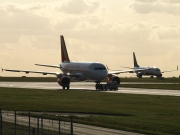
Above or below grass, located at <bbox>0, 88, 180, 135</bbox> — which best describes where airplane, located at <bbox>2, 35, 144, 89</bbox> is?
above

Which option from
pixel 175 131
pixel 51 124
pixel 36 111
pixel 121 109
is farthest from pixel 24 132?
pixel 121 109

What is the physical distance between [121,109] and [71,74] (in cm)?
5622

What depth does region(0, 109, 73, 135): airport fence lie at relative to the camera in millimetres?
35938

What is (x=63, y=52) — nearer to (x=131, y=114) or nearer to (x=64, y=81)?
(x=64, y=81)

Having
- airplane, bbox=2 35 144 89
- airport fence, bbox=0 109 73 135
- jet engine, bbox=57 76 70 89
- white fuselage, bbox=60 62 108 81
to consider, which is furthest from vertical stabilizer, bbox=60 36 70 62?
airport fence, bbox=0 109 73 135

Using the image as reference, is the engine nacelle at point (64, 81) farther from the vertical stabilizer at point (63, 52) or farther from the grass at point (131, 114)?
the grass at point (131, 114)

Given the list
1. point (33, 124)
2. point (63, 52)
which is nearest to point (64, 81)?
point (63, 52)

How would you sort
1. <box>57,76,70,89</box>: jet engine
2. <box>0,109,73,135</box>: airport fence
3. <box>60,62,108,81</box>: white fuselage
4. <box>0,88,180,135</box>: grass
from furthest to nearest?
<box>60,62,108,81</box>: white fuselage < <box>57,76,70,89</box>: jet engine < <box>0,88,180,135</box>: grass < <box>0,109,73,135</box>: airport fence

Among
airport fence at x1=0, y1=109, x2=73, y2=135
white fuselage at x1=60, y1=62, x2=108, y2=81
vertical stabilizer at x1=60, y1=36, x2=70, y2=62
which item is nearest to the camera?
airport fence at x1=0, y1=109, x2=73, y2=135

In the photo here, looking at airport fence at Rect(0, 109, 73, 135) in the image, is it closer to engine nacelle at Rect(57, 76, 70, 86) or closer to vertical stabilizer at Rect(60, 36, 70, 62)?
engine nacelle at Rect(57, 76, 70, 86)

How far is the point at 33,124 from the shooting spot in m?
42.1

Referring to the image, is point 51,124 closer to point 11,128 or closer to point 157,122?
point 11,128

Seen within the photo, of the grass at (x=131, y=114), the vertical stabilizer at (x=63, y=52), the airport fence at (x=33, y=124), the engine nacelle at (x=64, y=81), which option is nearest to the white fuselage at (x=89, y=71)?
the engine nacelle at (x=64, y=81)

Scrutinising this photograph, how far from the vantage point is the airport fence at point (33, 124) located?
35.9 m
